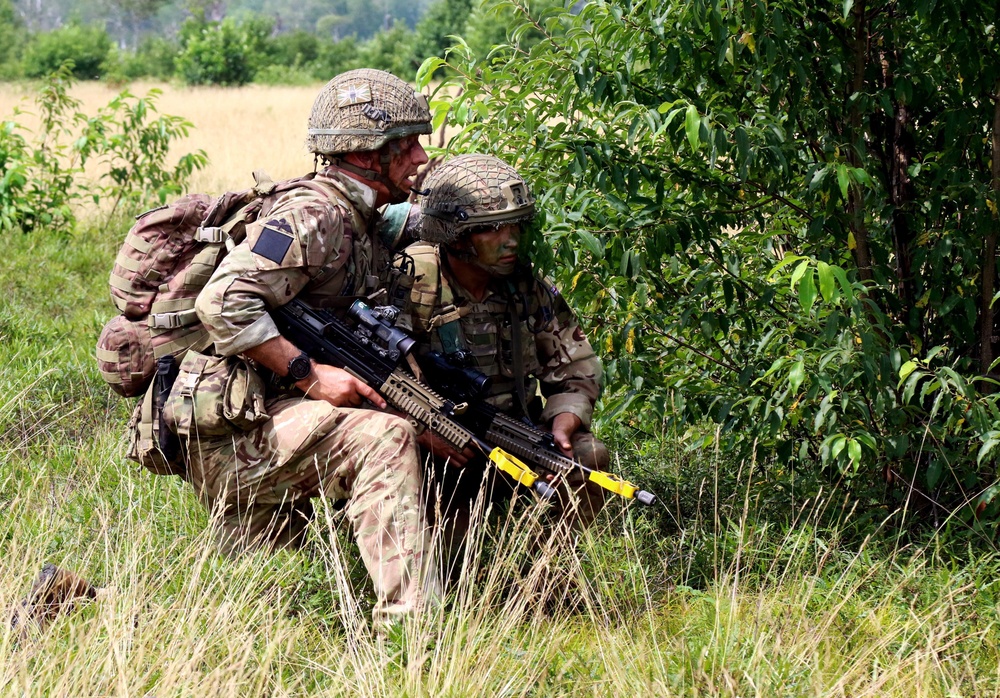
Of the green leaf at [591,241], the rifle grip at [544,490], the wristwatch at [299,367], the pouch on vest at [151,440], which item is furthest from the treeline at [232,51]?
the rifle grip at [544,490]

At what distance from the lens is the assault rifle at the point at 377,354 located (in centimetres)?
413

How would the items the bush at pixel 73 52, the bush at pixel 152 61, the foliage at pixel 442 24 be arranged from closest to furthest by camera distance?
1. the bush at pixel 73 52
2. the bush at pixel 152 61
3. the foliage at pixel 442 24

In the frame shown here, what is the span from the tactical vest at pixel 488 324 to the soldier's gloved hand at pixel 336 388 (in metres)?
0.44

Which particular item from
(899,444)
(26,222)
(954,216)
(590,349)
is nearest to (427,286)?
(590,349)

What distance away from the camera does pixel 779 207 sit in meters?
4.93

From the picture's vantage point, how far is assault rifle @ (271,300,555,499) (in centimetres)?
413

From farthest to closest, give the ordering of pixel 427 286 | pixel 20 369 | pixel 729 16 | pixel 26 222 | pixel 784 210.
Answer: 1. pixel 26 222
2. pixel 20 369
3. pixel 784 210
4. pixel 427 286
5. pixel 729 16

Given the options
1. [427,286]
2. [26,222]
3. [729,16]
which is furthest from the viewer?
[26,222]

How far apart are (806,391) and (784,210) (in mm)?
914

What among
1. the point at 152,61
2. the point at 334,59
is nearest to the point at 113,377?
the point at 334,59

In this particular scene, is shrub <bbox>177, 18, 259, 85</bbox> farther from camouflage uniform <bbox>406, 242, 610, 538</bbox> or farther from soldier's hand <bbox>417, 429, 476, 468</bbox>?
soldier's hand <bbox>417, 429, 476, 468</bbox>

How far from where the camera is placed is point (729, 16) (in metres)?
4.09

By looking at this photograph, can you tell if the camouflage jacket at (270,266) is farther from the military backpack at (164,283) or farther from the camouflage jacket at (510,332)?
the camouflage jacket at (510,332)

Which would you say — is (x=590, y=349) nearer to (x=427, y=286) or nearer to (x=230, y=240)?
(x=427, y=286)
